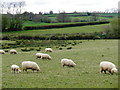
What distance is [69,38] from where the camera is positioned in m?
89.6

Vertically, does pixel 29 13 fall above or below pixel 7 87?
above

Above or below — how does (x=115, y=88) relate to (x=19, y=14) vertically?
below

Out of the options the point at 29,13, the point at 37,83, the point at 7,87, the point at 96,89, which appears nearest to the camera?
the point at 96,89

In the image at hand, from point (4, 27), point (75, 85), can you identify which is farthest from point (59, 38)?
point (75, 85)

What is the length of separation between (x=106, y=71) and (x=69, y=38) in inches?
2722

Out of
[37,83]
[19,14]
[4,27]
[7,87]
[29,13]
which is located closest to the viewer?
[7,87]

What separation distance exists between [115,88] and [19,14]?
123828mm

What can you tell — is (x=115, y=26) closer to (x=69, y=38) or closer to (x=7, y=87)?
(x=69, y=38)

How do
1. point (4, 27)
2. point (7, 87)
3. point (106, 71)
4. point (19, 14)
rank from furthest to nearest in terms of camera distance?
point (19, 14) → point (4, 27) → point (106, 71) → point (7, 87)

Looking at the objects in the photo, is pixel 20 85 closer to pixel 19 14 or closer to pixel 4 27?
pixel 4 27

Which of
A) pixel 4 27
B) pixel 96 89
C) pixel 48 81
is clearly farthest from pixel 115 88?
pixel 4 27

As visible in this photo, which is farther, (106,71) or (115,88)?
(106,71)

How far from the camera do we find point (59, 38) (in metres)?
89.2

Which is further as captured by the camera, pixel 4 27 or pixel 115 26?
pixel 4 27
